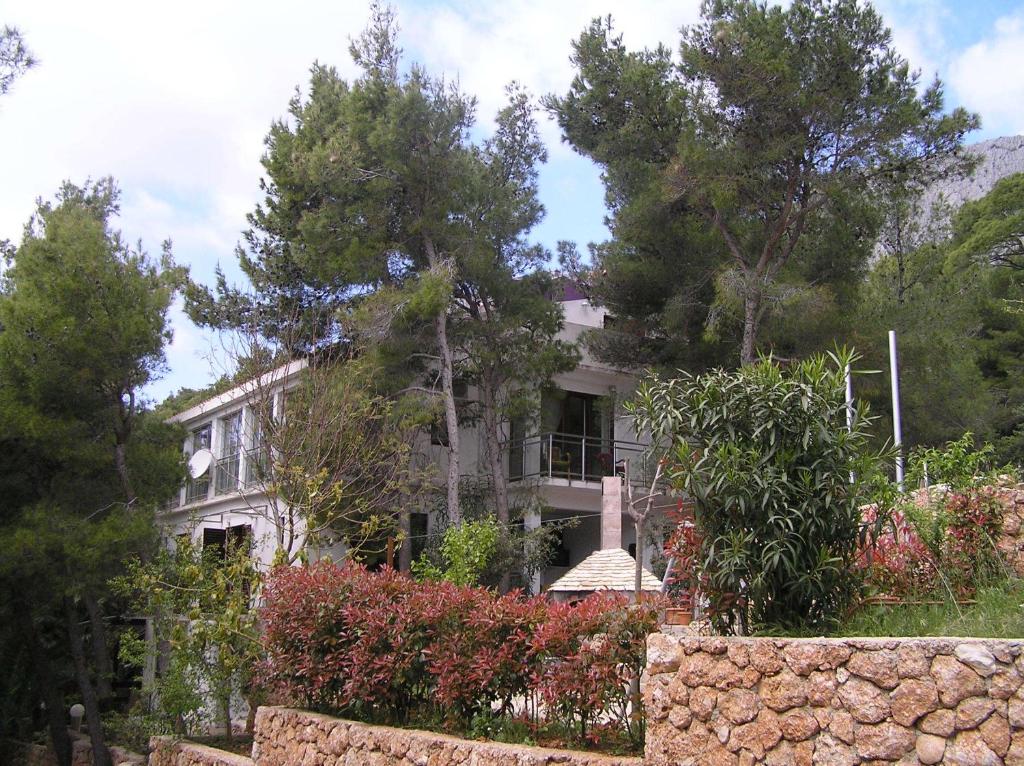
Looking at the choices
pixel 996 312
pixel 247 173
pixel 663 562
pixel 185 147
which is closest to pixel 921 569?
pixel 663 562

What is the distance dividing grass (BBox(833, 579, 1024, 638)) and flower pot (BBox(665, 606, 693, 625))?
1673 mm

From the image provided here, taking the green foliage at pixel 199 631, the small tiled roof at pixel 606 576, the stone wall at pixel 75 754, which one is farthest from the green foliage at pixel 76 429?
the small tiled roof at pixel 606 576

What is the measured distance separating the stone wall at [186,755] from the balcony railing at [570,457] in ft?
30.3

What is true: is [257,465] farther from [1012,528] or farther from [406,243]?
[1012,528]

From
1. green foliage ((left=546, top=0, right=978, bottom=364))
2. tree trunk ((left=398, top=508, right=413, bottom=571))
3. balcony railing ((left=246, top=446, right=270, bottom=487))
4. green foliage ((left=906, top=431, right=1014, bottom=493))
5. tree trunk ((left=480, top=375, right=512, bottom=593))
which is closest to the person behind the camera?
green foliage ((left=906, top=431, right=1014, bottom=493))

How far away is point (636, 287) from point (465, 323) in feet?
11.8

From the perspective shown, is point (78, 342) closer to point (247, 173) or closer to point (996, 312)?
point (247, 173)

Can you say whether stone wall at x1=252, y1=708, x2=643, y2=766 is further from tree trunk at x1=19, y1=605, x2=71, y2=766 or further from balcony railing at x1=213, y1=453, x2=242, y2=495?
balcony railing at x1=213, y1=453, x2=242, y2=495

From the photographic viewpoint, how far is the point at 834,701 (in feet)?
18.7

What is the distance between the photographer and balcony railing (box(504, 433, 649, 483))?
819 inches

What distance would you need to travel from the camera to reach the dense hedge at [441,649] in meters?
7.59

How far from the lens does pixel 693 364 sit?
19.5m

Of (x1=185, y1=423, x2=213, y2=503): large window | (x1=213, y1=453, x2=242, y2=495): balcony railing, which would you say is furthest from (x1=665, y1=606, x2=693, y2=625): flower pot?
(x1=185, y1=423, x2=213, y2=503): large window

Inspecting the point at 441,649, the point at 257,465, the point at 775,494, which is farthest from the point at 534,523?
the point at 775,494
